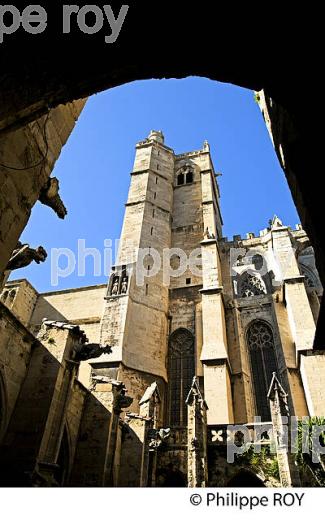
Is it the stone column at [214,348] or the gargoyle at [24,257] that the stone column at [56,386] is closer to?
the gargoyle at [24,257]

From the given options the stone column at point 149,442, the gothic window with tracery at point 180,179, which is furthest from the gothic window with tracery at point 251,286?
the gothic window with tracery at point 180,179

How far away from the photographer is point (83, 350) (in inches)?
342

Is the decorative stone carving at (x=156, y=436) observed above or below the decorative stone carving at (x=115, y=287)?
below

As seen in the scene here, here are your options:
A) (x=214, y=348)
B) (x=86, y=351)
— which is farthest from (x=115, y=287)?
(x=86, y=351)

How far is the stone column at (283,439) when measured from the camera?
10047mm

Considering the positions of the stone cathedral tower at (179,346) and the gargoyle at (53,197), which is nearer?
the gargoyle at (53,197)

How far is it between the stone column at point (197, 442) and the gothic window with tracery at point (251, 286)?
8699 millimetres

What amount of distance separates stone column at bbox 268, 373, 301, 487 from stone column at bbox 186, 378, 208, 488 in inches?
86.8

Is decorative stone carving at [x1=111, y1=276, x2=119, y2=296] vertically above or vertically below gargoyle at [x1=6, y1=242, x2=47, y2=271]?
above

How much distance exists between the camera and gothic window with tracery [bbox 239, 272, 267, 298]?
1978 cm

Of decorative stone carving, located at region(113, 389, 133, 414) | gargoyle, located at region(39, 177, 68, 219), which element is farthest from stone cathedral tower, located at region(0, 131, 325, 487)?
gargoyle, located at region(39, 177, 68, 219)

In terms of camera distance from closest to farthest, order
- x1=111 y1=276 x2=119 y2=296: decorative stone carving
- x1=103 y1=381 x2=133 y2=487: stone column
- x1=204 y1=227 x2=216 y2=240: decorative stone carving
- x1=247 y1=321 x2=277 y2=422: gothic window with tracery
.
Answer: x1=103 y1=381 x2=133 y2=487: stone column, x1=247 y1=321 x2=277 y2=422: gothic window with tracery, x1=111 y1=276 x2=119 y2=296: decorative stone carving, x1=204 y1=227 x2=216 y2=240: decorative stone carving

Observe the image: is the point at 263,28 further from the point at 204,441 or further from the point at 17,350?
the point at 204,441

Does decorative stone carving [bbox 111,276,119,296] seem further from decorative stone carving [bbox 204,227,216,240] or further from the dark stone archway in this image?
the dark stone archway
